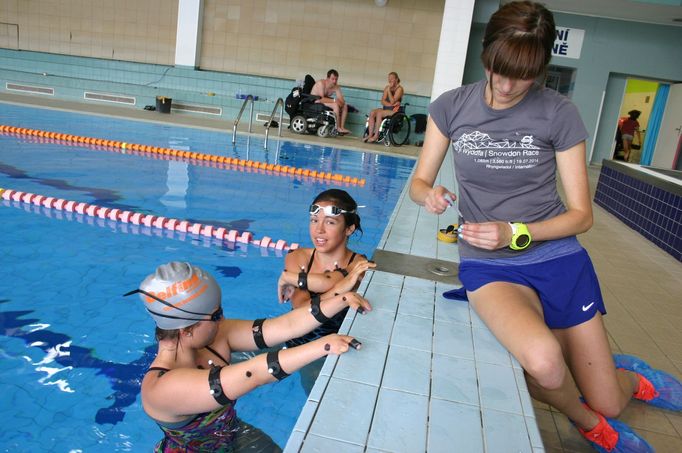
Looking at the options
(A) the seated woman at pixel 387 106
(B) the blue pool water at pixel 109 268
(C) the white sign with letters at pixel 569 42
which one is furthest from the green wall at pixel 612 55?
(B) the blue pool water at pixel 109 268

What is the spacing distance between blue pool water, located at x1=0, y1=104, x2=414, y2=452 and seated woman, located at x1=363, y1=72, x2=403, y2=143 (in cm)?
370

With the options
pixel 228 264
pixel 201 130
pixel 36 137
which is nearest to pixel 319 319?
pixel 228 264

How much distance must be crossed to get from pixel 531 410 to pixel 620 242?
5.19 meters

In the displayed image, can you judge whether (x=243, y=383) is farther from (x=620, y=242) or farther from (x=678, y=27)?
(x=678, y=27)

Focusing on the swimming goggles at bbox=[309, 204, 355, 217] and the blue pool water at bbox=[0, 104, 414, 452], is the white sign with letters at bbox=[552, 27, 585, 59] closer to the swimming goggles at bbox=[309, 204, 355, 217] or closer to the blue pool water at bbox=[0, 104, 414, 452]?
the blue pool water at bbox=[0, 104, 414, 452]

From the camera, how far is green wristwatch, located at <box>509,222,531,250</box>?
203 cm

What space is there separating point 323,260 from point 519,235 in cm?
112

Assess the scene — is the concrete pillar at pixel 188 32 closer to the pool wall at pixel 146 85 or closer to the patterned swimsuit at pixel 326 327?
the pool wall at pixel 146 85

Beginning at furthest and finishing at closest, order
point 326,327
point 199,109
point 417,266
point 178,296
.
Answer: point 199,109
point 417,266
point 326,327
point 178,296

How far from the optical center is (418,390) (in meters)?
1.64

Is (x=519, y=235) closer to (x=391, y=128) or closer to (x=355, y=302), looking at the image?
(x=355, y=302)

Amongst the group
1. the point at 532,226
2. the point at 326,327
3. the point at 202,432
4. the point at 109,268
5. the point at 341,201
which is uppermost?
the point at 532,226

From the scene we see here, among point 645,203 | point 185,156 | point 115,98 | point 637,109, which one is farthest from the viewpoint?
point 637,109

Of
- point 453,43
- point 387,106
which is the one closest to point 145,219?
point 387,106
